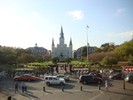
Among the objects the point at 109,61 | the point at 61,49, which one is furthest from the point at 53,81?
the point at 61,49

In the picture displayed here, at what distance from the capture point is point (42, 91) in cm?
3281

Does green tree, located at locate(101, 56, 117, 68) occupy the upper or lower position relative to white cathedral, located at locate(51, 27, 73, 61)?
lower

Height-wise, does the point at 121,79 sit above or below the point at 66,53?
below

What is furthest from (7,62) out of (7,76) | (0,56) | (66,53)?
(66,53)

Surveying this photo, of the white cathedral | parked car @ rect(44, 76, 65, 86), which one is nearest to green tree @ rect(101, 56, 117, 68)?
parked car @ rect(44, 76, 65, 86)

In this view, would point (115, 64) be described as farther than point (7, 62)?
No

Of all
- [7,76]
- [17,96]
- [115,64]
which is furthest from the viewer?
[115,64]

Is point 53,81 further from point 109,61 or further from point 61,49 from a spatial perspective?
point 61,49

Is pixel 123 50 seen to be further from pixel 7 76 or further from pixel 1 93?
pixel 1 93

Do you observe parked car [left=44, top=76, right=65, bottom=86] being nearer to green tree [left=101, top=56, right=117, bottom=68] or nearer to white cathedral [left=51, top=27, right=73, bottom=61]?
green tree [left=101, top=56, right=117, bottom=68]

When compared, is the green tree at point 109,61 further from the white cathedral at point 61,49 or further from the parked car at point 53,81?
the white cathedral at point 61,49

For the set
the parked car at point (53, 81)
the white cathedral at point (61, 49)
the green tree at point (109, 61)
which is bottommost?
the parked car at point (53, 81)

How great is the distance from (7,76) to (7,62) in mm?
29812

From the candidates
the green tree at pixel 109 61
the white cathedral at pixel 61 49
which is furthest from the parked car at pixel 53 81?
the white cathedral at pixel 61 49
